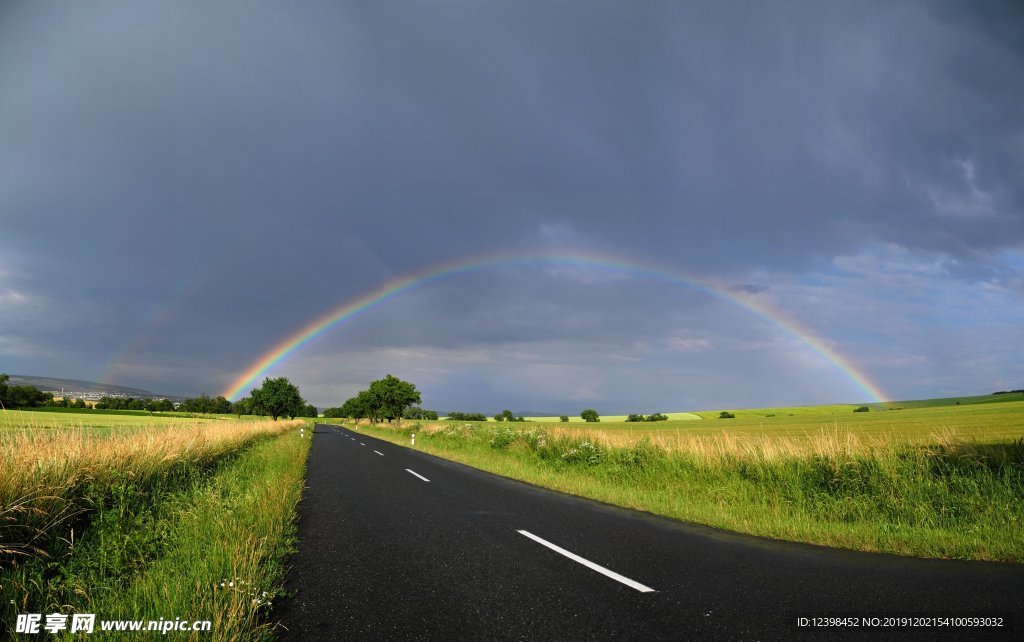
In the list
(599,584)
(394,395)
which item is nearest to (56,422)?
(599,584)

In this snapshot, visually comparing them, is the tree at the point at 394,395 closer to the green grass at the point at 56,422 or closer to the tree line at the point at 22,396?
the green grass at the point at 56,422

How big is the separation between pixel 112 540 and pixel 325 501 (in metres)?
4.70

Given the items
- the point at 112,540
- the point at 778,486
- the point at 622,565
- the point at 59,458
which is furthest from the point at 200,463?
the point at 778,486

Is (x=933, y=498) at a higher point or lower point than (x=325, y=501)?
higher

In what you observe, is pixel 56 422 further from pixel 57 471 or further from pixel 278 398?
pixel 278 398

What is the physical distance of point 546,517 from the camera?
882 cm

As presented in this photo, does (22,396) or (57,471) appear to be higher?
(57,471)

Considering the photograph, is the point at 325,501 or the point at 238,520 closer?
the point at 238,520

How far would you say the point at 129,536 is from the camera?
6.29 meters

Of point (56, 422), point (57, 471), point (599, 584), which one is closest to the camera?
point (599, 584)

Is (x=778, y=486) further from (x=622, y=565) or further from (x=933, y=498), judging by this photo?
(x=622, y=565)

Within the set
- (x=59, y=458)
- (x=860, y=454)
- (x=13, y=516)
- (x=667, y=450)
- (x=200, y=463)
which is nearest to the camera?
(x=13, y=516)

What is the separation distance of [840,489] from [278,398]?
90.9 metres

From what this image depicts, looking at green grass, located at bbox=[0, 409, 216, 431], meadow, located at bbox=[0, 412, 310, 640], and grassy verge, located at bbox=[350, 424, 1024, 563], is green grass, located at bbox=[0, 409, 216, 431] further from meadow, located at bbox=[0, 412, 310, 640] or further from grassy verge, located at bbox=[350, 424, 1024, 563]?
grassy verge, located at bbox=[350, 424, 1024, 563]
